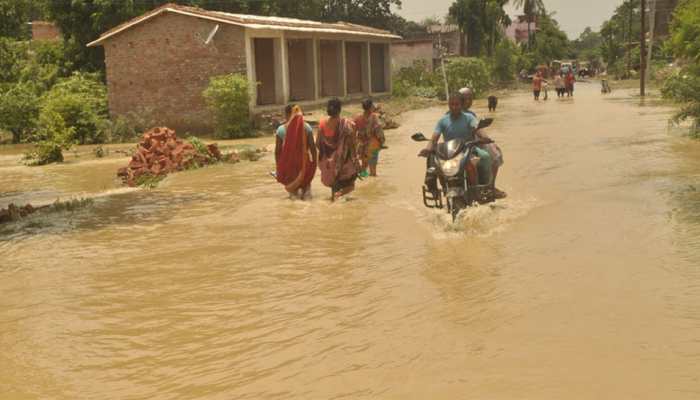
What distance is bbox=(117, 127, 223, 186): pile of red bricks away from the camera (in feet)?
47.5

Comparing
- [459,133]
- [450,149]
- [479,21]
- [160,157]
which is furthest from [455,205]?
[479,21]

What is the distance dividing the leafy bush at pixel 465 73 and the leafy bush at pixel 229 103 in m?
19.3

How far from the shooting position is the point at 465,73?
136 ft

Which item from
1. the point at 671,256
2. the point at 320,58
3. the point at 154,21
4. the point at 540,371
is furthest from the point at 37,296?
the point at 320,58

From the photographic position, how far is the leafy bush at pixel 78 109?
22609mm

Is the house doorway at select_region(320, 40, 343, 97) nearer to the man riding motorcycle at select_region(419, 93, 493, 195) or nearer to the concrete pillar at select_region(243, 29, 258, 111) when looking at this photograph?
the concrete pillar at select_region(243, 29, 258, 111)

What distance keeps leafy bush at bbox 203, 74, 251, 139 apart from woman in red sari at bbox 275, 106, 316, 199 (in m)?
11.7

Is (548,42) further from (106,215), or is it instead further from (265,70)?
(106,215)

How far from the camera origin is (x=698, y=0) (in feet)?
50.1

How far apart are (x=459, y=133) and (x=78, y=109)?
56.6 feet

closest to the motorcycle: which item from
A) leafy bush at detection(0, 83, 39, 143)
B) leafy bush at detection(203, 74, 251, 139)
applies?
leafy bush at detection(203, 74, 251, 139)

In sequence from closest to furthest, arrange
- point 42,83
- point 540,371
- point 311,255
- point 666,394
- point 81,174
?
point 666,394
point 540,371
point 311,255
point 81,174
point 42,83

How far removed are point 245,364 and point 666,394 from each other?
230cm

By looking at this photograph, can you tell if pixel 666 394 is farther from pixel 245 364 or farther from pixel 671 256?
pixel 671 256
